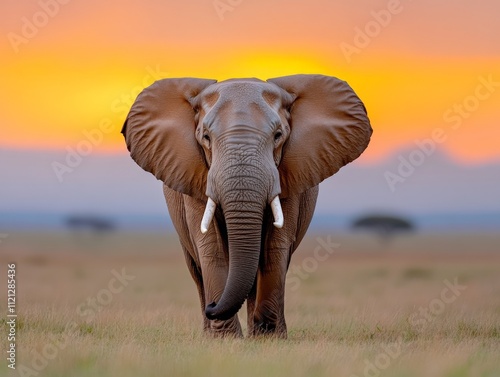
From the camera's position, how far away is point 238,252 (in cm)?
1222

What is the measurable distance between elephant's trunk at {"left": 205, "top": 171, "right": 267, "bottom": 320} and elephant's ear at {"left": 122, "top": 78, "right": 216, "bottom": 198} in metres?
1.07

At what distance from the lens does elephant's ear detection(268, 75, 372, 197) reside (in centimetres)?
1329

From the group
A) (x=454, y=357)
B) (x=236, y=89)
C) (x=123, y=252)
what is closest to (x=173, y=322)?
(x=236, y=89)

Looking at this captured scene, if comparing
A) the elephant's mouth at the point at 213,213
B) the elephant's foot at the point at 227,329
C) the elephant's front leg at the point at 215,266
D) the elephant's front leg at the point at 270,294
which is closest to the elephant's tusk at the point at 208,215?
the elephant's mouth at the point at 213,213

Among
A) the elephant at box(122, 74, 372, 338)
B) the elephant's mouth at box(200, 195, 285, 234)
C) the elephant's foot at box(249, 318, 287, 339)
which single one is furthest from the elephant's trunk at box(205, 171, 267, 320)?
the elephant's foot at box(249, 318, 287, 339)

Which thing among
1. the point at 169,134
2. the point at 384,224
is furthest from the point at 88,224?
the point at 169,134

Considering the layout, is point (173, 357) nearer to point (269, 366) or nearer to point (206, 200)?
point (269, 366)

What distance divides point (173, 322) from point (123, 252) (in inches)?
2874

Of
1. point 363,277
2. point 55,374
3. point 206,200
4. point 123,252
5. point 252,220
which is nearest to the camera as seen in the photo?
point 55,374

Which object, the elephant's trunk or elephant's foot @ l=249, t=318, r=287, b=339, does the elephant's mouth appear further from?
elephant's foot @ l=249, t=318, r=287, b=339

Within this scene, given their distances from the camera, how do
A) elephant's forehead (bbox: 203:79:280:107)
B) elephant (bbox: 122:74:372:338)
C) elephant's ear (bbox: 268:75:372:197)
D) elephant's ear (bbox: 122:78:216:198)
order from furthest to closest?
elephant's ear (bbox: 268:75:372:197), elephant's ear (bbox: 122:78:216:198), elephant's forehead (bbox: 203:79:280:107), elephant (bbox: 122:74:372:338)

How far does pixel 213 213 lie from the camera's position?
1228 centimetres

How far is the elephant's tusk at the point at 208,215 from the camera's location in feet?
40.0

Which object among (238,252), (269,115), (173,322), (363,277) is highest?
(269,115)
